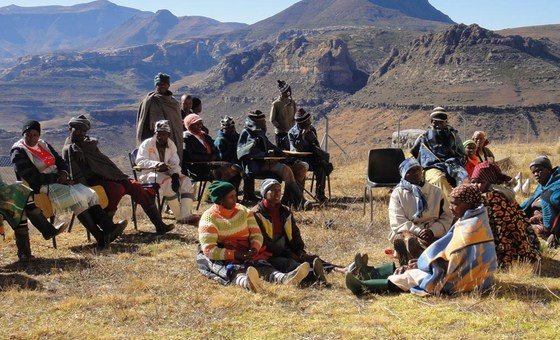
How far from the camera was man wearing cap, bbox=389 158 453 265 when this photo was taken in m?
6.63

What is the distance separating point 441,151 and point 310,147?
2564 millimetres

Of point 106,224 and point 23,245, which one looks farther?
point 106,224

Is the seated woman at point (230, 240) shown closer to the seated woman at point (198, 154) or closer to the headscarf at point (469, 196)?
the headscarf at point (469, 196)

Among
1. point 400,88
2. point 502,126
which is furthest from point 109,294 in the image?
point 400,88

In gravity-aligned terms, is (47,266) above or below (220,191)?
below

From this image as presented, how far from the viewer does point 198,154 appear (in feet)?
33.0

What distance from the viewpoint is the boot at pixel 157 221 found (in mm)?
8594

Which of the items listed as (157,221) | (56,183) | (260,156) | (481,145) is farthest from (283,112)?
(56,183)

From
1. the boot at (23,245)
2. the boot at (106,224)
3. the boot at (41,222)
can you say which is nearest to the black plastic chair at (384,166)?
the boot at (106,224)

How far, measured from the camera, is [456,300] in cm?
552

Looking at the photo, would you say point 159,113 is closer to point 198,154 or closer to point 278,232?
point 198,154

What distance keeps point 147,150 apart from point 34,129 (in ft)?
5.46

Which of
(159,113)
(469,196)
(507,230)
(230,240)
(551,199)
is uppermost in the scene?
(159,113)

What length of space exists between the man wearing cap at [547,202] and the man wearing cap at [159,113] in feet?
15.3
